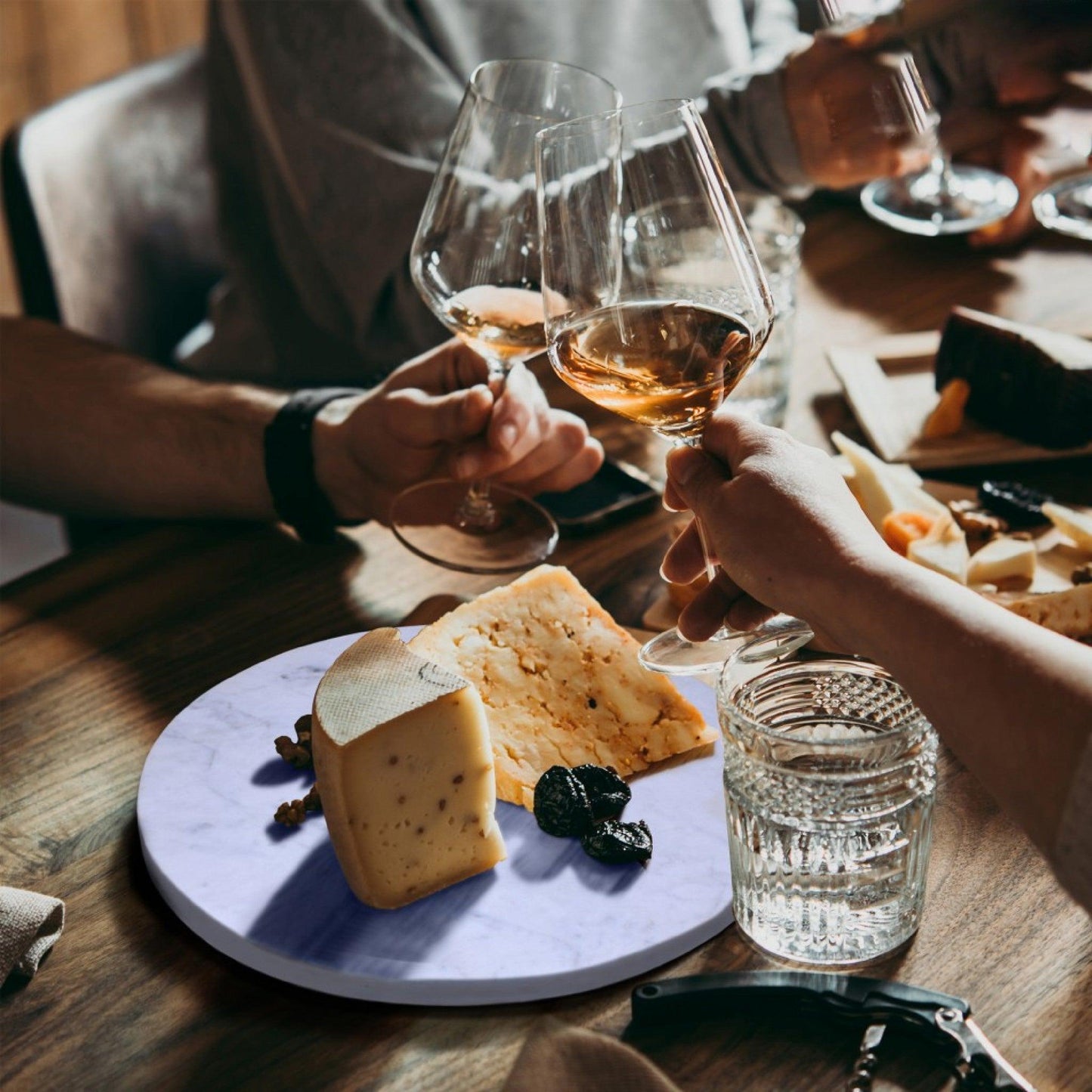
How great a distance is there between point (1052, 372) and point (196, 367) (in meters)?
1.18

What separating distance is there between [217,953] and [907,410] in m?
0.94

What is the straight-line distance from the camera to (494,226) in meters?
1.14

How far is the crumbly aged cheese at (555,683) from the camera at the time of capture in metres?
0.91

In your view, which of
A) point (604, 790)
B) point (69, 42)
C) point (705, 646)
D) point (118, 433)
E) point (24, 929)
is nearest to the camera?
point (24, 929)

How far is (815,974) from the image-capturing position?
699mm

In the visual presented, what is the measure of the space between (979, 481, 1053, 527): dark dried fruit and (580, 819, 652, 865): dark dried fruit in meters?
0.55

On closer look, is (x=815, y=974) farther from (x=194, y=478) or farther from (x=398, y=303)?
(x=398, y=303)

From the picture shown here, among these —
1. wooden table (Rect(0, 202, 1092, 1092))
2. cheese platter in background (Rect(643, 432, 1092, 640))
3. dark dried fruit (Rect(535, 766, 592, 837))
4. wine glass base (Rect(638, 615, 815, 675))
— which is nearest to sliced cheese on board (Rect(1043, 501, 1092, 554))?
cheese platter in background (Rect(643, 432, 1092, 640))

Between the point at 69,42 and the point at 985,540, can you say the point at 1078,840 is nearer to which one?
the point at 985,540

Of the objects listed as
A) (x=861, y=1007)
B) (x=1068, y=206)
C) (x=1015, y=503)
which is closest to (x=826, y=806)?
(x=861, y=1007)

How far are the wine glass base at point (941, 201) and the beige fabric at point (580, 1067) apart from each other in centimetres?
137

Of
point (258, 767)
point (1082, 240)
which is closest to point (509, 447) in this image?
point (258, 767)

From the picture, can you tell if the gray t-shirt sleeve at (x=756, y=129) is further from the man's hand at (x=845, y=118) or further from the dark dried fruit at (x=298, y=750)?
the dark dried fruit at (x=298, y=750)

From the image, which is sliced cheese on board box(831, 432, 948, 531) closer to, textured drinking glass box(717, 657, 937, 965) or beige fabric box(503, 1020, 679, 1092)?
textured drinking glass box(717, 657, 937, 965)
